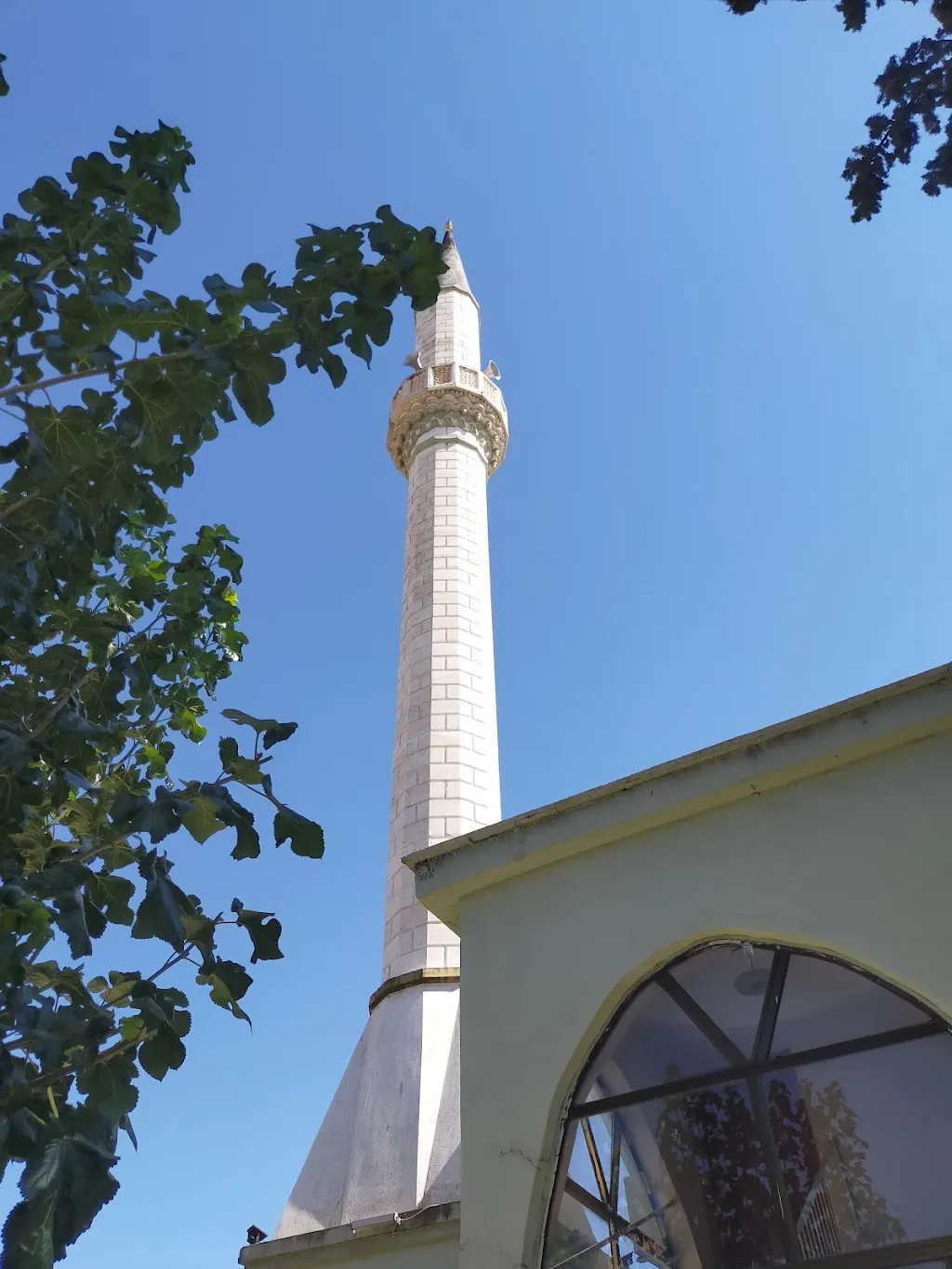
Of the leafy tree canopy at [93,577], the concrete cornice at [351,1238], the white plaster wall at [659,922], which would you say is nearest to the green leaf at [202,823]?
the leafy tree canopy at [93,577]

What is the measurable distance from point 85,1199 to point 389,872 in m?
7.11

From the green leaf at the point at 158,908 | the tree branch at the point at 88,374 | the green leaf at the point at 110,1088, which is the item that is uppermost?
the tree branch at the point at 88,374

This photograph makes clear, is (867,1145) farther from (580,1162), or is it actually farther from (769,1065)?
(580,1162)

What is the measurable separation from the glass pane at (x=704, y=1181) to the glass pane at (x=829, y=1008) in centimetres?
30

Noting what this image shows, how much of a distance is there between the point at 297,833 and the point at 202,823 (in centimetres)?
25

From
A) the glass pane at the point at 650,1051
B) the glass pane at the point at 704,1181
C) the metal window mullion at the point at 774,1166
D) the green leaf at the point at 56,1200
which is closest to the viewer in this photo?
the green leaf at the point at 56,1200

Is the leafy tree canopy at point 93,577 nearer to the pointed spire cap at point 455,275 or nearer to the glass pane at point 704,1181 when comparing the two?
the glass pane at point 704,1181

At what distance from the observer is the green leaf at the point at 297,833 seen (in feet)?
8.29

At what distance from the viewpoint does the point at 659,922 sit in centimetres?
440

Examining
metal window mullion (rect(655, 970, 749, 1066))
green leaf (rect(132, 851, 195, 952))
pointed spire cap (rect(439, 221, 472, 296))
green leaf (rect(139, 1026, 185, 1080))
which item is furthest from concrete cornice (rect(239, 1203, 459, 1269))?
pointed spire cap (rect(439, 221, 472, 296))

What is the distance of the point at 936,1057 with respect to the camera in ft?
12.0

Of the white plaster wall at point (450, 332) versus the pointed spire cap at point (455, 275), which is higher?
the pointed spire cap at point (455, 275)

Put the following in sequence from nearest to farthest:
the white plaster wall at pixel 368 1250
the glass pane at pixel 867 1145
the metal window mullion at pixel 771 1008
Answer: the glass pane at pixel 867 1145
the metal window mullion at pixel 771 1008
the white plaster wall at pixel 368 1250

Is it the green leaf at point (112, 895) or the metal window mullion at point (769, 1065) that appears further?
the metal window mullion at point (769, 1065)
